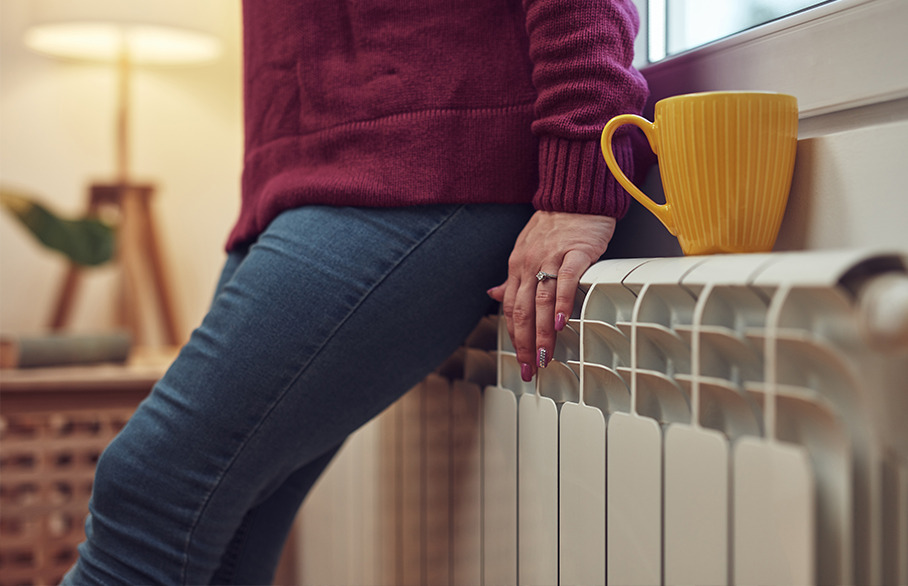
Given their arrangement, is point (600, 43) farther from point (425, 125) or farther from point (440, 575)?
point (440, 575)

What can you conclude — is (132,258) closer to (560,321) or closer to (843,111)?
(560,321)

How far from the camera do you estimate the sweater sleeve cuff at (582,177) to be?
560mm

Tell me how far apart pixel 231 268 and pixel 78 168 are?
1347mm

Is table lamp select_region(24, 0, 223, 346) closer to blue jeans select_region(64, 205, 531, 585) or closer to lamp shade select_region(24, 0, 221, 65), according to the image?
lamp shade select_region(24, 0, 221, 65)

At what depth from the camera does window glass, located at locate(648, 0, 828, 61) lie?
0.64 metres

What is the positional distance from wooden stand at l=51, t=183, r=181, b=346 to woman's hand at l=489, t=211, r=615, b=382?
1.38 m

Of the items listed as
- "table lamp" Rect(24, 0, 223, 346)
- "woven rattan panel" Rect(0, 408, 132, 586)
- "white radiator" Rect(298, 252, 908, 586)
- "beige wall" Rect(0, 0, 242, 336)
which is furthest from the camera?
"beige wall" Rect(0, 0, 242, 336)

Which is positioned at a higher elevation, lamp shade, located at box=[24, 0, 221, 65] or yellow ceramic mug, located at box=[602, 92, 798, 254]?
lamp shade, located at box=[24, 0, 221, 65]

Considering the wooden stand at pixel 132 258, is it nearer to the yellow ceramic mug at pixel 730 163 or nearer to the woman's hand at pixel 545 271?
the woman's hand at pixel 545 271

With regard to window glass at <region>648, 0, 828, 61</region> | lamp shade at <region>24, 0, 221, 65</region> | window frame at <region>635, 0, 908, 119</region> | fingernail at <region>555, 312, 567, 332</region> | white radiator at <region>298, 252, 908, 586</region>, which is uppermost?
lamp shade at <region>24, 0, 221, 65</region>

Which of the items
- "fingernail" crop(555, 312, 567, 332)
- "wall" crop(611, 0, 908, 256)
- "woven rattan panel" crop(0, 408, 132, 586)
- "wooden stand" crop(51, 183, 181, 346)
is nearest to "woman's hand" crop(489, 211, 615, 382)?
"fingernail" crop(555, 312, 567, 332)

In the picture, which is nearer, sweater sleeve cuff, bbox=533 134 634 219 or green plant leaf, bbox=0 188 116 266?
sweater sleeve cuff, bbox=533 134 634 219

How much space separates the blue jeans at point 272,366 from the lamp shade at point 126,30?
1143 mm

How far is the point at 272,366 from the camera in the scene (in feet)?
1.96
